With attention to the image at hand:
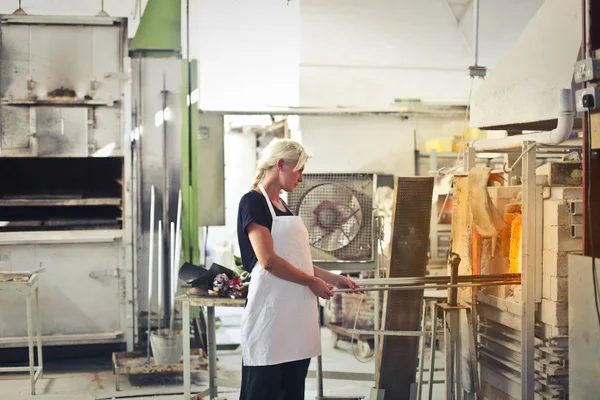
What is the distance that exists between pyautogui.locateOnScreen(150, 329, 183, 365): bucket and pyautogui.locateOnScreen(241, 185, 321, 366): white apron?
7.84 ft

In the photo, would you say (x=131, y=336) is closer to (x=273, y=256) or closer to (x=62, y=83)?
(x=62, y=83)

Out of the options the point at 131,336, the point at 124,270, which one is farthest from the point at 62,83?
the point at 131,336

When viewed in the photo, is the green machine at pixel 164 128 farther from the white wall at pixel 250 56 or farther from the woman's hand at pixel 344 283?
the woman's hand at pixel 344 283

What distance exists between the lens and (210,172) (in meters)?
6.35

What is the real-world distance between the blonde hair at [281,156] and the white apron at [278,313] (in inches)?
5.6

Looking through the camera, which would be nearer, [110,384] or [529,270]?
[529,270]

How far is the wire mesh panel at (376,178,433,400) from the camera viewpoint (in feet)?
13.4

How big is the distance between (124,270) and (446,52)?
4657mm

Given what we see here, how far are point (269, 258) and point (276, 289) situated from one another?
16cm

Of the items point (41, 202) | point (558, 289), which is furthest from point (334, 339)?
point (558, 289)

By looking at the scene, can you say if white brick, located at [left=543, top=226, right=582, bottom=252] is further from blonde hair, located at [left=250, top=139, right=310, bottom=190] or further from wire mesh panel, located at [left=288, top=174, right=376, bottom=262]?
wire mesh panel, located at [left=288, top=174, right=376, bottom=262]

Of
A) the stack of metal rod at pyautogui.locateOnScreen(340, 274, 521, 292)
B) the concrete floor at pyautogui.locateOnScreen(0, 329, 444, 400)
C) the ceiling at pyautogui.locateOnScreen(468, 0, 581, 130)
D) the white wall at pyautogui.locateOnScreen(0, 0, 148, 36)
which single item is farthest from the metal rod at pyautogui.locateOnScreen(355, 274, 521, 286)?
the white wall at pyautogui.locateOnScreen(0, 0, 148, 36)

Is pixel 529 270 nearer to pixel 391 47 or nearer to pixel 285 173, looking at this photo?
pixel 285 173

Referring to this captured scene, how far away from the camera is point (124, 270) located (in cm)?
585
